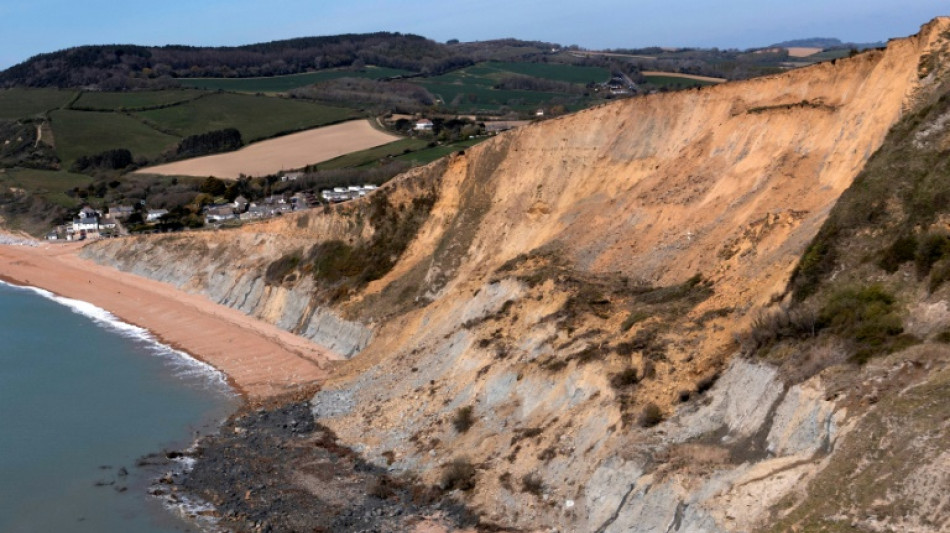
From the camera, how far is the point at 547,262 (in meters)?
36.2

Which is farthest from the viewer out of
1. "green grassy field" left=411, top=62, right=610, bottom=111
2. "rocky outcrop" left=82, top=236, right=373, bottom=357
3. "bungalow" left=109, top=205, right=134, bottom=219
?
"green grassy field" left=411, top=62, right=610, bottom=111

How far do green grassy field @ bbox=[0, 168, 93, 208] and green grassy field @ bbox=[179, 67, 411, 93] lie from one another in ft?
140

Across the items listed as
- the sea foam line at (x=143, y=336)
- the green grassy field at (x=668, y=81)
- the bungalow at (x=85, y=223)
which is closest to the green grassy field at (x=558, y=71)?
the green grassy field at (x=668, y=81)

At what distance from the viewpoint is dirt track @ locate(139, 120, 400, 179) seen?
97438mm

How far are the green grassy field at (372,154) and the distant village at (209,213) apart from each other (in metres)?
5.29

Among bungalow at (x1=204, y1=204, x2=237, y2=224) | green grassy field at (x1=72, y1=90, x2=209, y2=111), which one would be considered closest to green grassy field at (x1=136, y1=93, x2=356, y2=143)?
green grassy field at (x1=72, y1=90, x2=209, y2=111)

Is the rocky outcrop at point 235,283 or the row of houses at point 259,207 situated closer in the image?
the rocky outcrop at point 235,283

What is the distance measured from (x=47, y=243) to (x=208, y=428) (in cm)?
5644

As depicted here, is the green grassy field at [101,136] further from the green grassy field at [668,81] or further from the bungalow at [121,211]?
the green grassy field at [668,81]

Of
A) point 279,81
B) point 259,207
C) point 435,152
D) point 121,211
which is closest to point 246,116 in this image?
point 121,211

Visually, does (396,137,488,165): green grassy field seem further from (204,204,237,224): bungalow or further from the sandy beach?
the sandy beach

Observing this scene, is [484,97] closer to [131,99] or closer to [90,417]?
[131,99]

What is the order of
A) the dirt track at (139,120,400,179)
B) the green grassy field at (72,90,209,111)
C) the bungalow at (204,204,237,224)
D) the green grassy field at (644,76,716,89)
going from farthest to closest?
→ the green grassy field at (72,90,209,111) → the green grassy field at (644,76,716,89) → the dirt track at (139,120,400,179) → the bungalow at (204,204,237,224)

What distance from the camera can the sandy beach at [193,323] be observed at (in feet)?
135
